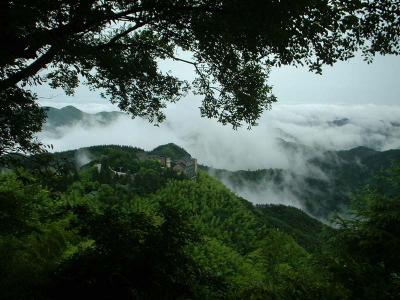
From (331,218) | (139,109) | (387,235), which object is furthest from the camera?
(331,218)

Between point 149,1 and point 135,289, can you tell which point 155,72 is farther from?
point 135,289

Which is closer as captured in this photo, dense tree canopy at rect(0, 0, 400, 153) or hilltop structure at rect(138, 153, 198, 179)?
dense tree canopy at rect(0, 0, 400, 153)

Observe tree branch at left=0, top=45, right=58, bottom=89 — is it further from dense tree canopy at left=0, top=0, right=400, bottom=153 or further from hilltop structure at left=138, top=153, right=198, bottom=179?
hilltop structure at left=138, top=153, right=198, bottom=179

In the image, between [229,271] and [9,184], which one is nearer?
[9,184]

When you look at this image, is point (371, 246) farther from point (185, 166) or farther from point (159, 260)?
point (185, 166)

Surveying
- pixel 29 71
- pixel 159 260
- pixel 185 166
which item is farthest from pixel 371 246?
pixel 185 166

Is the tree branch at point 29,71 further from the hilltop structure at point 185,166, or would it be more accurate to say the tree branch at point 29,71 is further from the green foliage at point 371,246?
the hilltop structure at point 185,166

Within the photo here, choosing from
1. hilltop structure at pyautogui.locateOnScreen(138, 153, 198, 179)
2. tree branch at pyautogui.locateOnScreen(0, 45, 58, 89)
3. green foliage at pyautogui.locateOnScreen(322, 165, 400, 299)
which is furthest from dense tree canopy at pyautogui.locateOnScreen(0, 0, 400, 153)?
hilltop structure at pyautogui.locateOnScreen(138, 153, 198, 179)

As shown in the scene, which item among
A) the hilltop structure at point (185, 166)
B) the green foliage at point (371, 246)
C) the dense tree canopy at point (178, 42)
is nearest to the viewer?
the dense tree canopy at point (178, 42)

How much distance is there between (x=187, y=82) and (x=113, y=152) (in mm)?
175095

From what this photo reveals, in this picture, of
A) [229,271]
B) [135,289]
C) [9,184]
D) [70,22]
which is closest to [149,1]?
[70,22]

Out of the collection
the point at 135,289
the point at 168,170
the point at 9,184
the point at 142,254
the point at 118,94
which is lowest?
the point at 135,289

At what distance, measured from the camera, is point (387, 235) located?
13.0m

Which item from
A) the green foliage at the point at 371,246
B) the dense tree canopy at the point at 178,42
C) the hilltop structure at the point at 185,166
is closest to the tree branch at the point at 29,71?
the dense tree canopy at the point at 178,42
